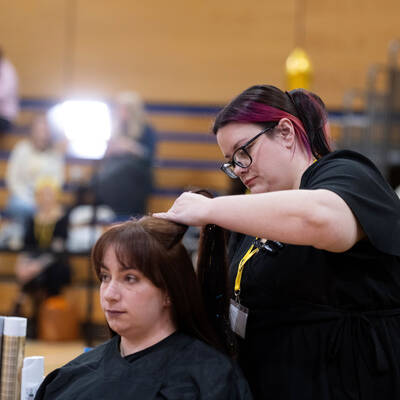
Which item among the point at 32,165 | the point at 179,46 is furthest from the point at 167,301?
the point at 179,46

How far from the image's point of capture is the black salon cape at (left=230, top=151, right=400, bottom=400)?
56.6 inches

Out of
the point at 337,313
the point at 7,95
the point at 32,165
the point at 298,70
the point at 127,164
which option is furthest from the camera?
the point at 298,70

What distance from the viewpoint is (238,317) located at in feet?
5.24

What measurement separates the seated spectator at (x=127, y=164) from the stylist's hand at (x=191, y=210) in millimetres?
4269

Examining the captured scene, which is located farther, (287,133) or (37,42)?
(37,42)

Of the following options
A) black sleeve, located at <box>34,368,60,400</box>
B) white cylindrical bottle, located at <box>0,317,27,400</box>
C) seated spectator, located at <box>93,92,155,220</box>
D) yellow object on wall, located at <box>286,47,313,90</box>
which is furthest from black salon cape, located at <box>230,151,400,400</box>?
yellow object on wall, located at <box>286,47,313,90</box>

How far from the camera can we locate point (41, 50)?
7.78 m

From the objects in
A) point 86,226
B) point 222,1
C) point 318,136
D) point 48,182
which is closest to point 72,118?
point 48,182

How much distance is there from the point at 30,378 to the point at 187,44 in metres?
6.48

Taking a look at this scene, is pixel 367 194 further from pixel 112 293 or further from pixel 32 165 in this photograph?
pixel 32 165

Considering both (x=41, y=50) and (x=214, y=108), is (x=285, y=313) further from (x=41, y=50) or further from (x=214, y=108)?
(x=41, y=50)

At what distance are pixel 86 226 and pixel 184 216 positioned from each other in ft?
14.1

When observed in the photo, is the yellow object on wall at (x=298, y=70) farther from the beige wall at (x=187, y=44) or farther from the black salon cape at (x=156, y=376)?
the black salon cape at (x=156, y=376)

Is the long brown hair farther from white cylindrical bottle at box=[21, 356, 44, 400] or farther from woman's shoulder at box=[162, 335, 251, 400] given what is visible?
white cylindrical bottle at box=[21, 356, 44, 400]
